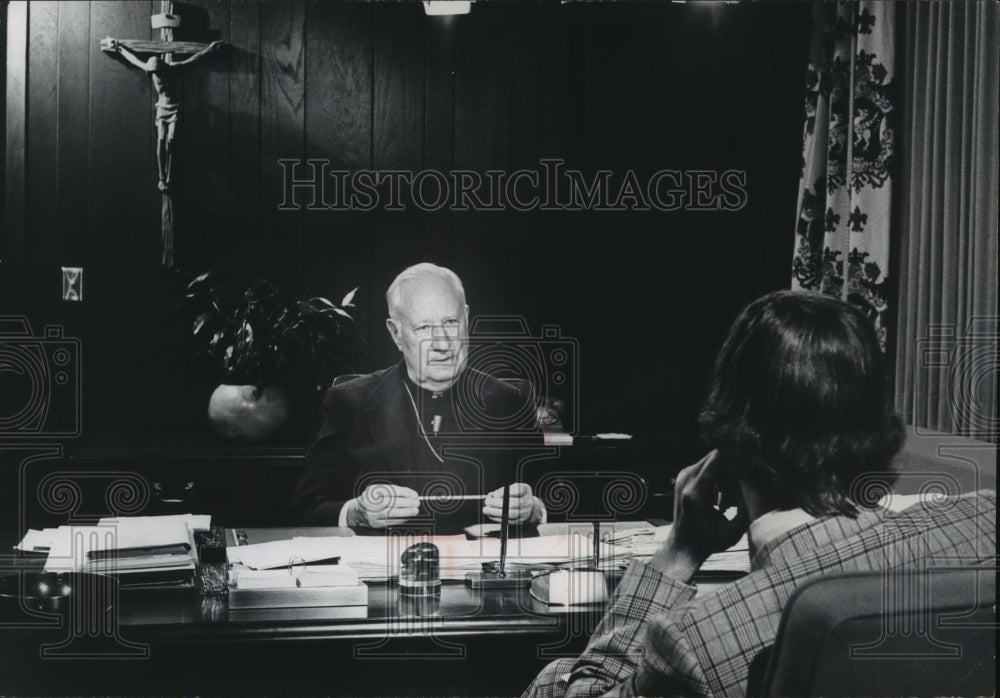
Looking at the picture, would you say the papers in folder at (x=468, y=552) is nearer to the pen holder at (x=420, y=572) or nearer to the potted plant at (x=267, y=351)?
the pen holder at (x=420, y=572)

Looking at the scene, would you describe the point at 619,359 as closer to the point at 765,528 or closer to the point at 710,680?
the point at 765,528

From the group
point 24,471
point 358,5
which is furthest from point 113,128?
point 24,471

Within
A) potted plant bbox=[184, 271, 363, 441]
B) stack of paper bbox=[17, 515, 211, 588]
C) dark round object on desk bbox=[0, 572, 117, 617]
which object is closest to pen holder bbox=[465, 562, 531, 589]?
stack of paper bbox=[17, 515, 211, 588]

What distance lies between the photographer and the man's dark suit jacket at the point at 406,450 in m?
2.37

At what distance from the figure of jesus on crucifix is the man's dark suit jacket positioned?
29.9 inches

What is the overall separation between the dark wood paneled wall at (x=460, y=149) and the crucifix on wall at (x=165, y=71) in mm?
33

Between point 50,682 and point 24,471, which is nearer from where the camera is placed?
point 50,682

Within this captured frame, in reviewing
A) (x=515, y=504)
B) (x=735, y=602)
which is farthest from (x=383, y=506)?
(x=735, y=602)

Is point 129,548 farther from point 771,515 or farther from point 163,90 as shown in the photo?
point 163,90

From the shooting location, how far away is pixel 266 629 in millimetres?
1559

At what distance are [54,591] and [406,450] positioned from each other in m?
0.92

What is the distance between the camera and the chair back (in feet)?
3.81

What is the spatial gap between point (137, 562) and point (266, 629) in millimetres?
302

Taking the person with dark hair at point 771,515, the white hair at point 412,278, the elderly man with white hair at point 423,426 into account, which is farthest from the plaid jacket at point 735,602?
the white hair at point 412,278
